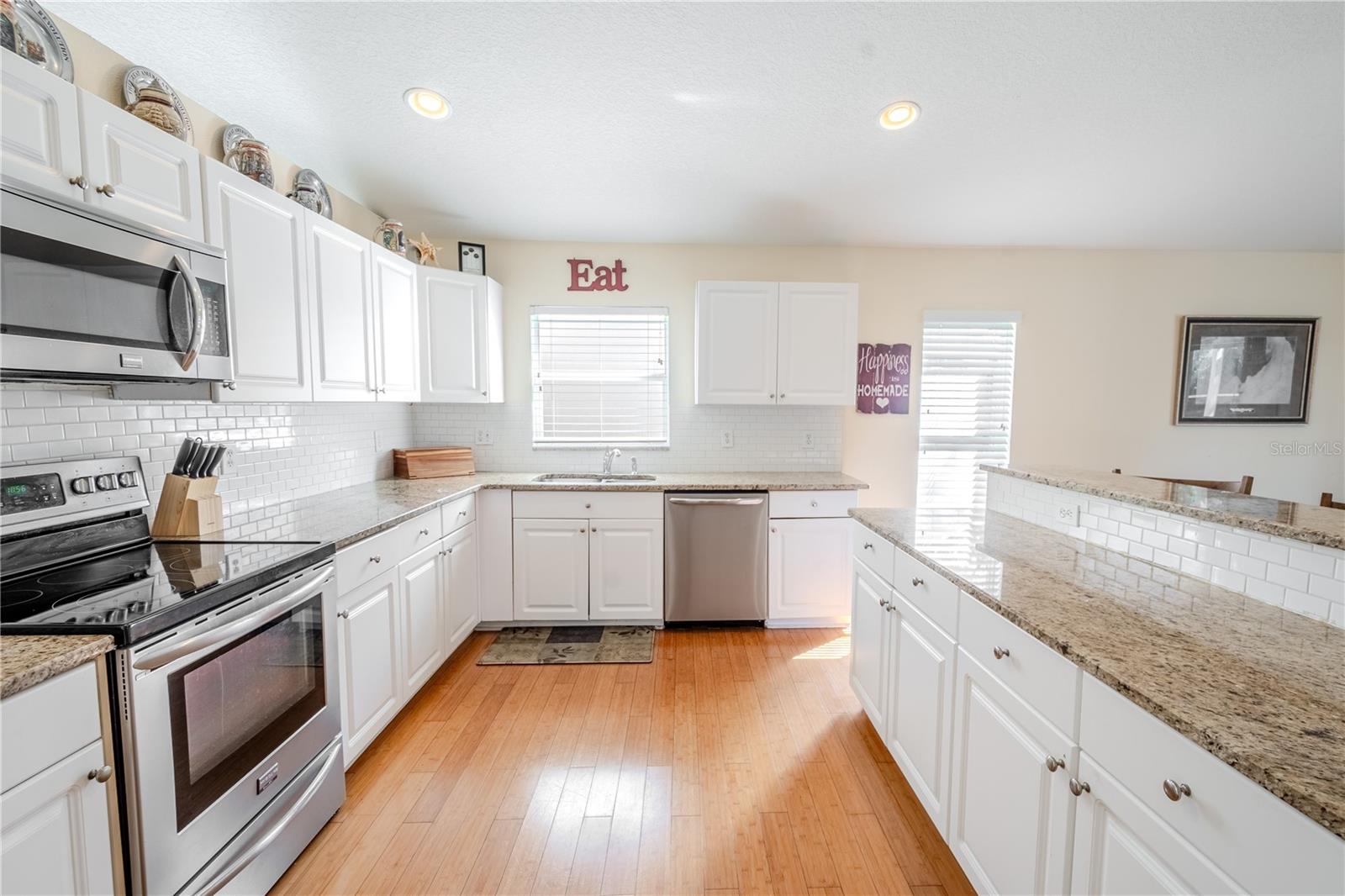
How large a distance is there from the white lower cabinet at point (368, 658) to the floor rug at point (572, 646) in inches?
28.3

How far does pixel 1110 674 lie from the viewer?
2.88 feet

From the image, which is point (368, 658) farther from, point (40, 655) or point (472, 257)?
point (472, 257)

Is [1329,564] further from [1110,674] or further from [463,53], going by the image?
[463,53]

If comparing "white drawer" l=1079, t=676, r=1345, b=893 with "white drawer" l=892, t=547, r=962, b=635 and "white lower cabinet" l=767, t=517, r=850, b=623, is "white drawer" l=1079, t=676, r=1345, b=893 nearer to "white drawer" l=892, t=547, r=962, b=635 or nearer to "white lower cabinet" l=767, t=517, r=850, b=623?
"white drawer" l=892, t=547, r=962, b=635

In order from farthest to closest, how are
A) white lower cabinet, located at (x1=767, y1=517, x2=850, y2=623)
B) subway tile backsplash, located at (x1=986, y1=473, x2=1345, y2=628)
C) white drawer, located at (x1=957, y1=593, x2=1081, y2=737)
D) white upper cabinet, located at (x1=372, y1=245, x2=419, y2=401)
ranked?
white lower cabinet, located at (x1=767, y1=517, x2=850, y2=623) → white upper cabinet, located at (x1=372, y1=245, x2=419, y2=401) → subway tile backsplash, located at (x1=986, y1=473, x2=1345, y2=628) → white drawer, located at (x1=957, y1=593, x2=1081, y2=737)

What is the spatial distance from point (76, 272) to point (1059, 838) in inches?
102

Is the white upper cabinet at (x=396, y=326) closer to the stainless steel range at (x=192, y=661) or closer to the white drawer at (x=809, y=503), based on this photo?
the stainless steel range at (x=192, y=661)

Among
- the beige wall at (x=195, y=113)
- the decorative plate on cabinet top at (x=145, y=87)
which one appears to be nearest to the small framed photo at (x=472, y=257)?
the beige wall at (x=195, y=113)

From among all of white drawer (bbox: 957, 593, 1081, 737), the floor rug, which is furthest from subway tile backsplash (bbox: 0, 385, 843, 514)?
white drawer (bbox: 957, 593, 1081, 737)

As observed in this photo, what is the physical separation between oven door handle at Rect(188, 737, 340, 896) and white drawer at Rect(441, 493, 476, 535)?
109 cm

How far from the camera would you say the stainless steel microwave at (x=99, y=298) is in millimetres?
1101

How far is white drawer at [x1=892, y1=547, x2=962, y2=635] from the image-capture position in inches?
57.1

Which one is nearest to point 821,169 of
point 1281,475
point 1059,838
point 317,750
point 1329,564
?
point 1329,564

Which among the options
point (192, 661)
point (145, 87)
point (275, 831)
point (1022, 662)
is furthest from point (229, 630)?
point (1022, 662)
